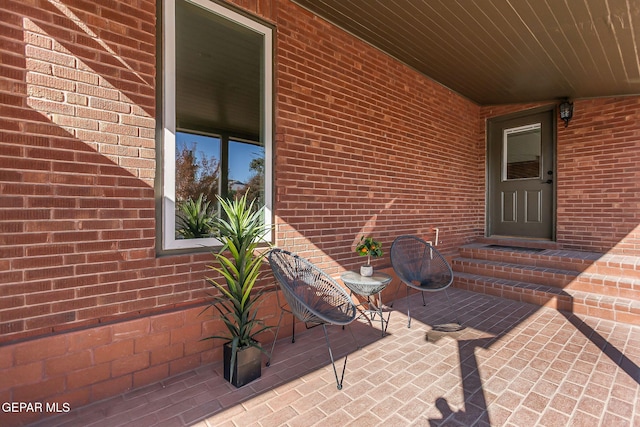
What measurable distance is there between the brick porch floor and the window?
3.60ft

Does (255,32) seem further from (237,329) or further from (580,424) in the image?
(580,424)

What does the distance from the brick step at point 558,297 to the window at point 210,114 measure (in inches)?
132

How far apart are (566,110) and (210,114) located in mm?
5213

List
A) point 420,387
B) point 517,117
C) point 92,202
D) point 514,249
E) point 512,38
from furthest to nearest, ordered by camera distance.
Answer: point 517,117 < point 514,249 < point 512,38 < point 420,387 < point 92,202

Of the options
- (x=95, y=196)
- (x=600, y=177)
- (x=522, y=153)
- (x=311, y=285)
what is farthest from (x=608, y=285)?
(x=95, y=196)

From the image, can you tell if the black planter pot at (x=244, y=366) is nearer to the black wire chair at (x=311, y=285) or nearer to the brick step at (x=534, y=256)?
the black wire chair at (x=311, y=285)

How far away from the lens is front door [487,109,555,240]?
5078 millimetres

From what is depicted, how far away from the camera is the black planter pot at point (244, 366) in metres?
2.13

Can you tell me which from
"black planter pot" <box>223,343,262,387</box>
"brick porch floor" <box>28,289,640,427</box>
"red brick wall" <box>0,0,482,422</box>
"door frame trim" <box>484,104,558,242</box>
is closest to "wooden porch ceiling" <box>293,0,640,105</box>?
"door frame trim" <box>484,104,558,242</box>

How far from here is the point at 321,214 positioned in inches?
131

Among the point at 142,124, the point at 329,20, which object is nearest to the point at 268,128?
the point at 142,124

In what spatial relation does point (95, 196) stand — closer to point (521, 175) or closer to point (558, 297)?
point (558, 297)

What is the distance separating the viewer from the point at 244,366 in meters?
2.16

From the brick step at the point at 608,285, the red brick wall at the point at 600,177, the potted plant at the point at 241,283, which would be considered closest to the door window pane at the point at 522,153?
the red brick wall at the point at 600,177
